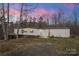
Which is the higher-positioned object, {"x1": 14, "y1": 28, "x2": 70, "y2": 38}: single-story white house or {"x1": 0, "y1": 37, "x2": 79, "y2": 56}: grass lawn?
{"x1": 14, "y1": 28, "x2": 70, "y2": 38}: single-story white house

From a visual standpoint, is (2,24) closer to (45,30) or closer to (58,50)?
(45,30)

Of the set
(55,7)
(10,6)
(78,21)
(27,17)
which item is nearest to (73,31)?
(78,21)

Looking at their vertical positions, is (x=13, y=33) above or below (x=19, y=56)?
above

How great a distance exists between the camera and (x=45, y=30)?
134cm

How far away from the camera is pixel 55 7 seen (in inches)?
52.9

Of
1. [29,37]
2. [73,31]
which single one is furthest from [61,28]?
[29,37]

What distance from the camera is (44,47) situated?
133 cm

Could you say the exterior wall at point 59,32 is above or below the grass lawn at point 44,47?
above

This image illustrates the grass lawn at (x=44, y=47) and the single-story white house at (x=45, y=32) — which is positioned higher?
the single-story white house at (x=45, y=32)

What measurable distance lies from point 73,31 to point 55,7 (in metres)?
0.18

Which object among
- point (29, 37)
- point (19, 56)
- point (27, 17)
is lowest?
point (19, 56)

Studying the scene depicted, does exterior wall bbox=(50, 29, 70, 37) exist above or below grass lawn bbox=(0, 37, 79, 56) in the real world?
above

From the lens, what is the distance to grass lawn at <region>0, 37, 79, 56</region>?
1326mm

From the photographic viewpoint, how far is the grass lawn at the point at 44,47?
4.35 ft
